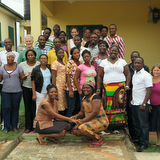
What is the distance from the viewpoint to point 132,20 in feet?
30.3

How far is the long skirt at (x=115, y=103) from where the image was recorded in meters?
4.71

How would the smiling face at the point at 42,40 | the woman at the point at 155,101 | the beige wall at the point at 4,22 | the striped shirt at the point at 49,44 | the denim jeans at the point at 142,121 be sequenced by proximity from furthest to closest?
the beige wall at the point at 4,22 → the striped shirt at the point at 49,44 → the smiling face at the point at 42,40 → the woman at the point at 155,101 → the denim jeans at the point at 142,121

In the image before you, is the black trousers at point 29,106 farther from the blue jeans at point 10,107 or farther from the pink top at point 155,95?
the pink top at point 155,95

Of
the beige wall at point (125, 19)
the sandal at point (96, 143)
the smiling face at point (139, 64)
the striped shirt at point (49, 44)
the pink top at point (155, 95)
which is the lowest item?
the sandal at point (96, 143)

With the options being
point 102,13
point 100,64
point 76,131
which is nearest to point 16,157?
point 76,131

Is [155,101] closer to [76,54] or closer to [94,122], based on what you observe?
[94,122]

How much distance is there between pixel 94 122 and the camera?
14.5 ft

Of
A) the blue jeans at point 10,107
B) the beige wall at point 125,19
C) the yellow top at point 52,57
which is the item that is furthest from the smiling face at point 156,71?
the beige wall at point 125,19

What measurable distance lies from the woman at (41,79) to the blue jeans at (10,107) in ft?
1.48

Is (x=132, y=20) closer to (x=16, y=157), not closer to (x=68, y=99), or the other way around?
(x=68, y=99)

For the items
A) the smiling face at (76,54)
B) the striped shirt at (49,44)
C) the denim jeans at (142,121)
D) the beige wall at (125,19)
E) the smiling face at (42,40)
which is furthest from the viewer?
the beige wall at (125,19)

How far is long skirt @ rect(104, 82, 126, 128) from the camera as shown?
4707 mm

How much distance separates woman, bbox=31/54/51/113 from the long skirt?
3.89 feet

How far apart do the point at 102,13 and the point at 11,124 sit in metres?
5.66
